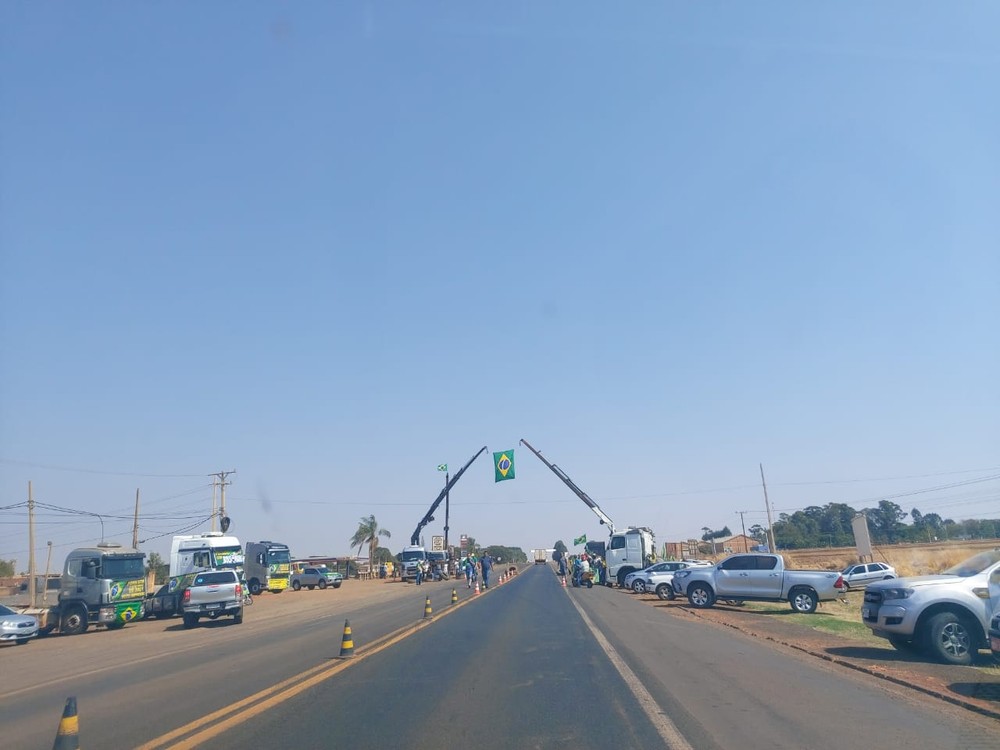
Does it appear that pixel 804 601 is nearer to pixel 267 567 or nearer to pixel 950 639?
pixel 950 639

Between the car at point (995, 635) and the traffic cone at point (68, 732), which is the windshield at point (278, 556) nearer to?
the car at point (995, 635)

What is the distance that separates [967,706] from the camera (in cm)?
1014

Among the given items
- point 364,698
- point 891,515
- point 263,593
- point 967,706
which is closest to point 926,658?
point 967,706

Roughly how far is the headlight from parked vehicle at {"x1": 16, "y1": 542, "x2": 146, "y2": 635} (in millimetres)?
27329

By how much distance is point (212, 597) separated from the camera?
93.7 feet

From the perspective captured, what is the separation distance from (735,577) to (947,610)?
15.1 metres

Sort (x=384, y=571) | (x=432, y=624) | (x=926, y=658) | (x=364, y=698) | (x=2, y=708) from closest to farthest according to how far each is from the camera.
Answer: (x=364, y=698) < (x=2, y=708) < (x=926, y=658) < (x=432, y=624) < (x=384, y=571)

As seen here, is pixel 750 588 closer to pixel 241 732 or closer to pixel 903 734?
pixel 903 734

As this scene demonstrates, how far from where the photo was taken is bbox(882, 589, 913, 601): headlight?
47.0 ft

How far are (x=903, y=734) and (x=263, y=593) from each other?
56987 millimetres

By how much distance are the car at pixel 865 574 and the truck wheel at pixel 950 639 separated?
25925mm

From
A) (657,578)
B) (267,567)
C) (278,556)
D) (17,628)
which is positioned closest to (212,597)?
(17,628)

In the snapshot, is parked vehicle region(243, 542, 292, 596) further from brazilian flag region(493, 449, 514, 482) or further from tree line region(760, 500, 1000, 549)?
tree line region(760, 500, 1000, 549)

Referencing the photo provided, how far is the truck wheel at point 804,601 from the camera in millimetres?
26972
